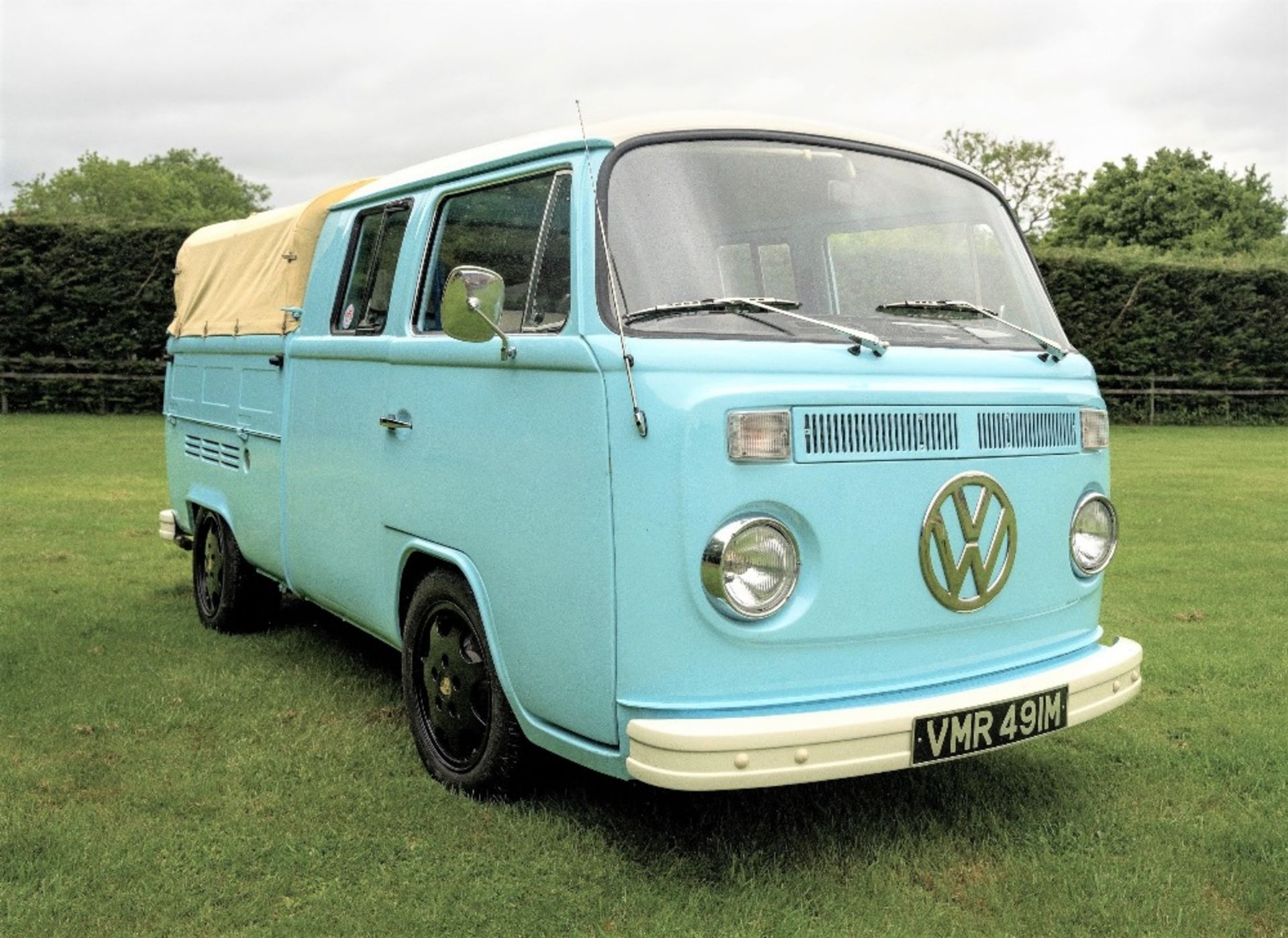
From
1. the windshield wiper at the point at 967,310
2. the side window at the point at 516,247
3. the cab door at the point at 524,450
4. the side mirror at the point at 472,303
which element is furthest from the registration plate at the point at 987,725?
the side mirror at the point at 472,303

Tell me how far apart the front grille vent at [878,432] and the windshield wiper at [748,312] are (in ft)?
0.71

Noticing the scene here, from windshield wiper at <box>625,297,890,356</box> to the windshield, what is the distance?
11 millimetres

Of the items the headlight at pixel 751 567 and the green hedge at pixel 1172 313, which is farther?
the green hedge at pixel 1172 313

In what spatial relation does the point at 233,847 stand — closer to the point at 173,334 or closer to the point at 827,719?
the point at 827,719

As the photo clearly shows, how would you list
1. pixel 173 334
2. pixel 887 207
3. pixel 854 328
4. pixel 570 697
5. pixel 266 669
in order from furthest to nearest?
pixel 173 334
pixel 266 669
pixel 887 207
pixel 854 328
pixel 570 697

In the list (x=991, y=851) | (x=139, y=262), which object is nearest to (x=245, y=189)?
(x=139, y=262)

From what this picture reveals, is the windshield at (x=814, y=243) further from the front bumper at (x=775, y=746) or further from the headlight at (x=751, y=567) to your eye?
the front bumper at (x=775, y=746)

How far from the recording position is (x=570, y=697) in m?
3.70

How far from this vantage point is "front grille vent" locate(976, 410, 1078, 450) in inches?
153

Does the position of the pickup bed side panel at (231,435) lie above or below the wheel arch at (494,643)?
above

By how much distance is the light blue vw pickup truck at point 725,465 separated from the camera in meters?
3.44

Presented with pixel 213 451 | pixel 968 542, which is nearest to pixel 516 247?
pixel 968 542

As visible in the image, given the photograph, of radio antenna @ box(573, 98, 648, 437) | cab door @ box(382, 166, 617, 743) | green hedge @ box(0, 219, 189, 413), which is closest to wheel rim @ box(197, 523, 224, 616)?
cab door @ box(382, 166, 617, 743)

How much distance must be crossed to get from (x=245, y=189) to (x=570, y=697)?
87908 mm
